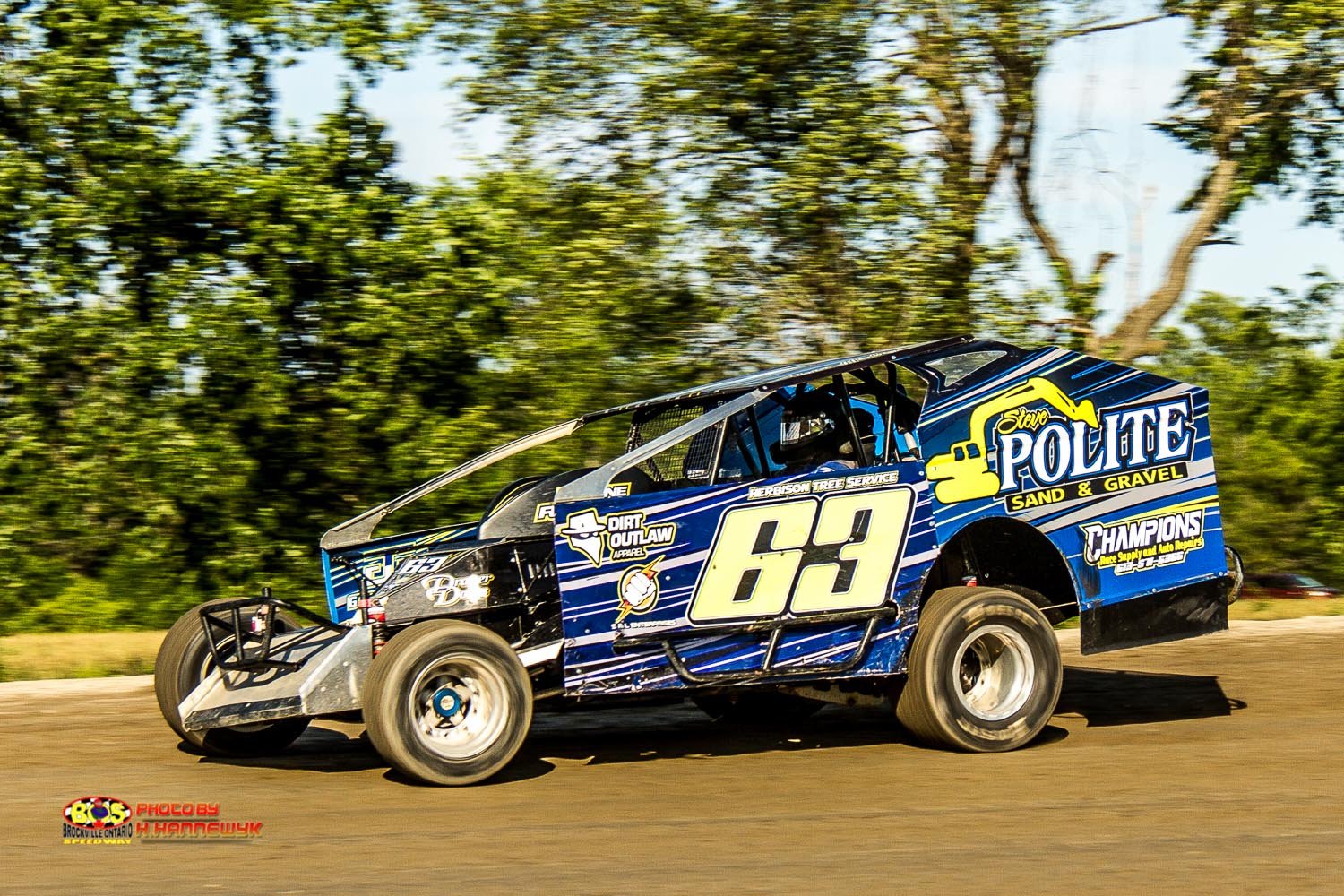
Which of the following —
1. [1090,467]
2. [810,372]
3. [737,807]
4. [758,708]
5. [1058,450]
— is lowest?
[758,708]

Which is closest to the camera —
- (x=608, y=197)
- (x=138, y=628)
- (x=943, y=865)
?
(x=943, y=865)

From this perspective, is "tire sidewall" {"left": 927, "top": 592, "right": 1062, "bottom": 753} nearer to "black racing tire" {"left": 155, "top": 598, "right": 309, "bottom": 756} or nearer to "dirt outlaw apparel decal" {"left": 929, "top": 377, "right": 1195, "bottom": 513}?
"dirt outlaw apparel decal" {"left": 929, "top": 377, "right": 1195, "bottom": 513}

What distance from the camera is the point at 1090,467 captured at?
7.68 meters

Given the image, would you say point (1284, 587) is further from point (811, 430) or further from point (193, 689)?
point (193, 689)

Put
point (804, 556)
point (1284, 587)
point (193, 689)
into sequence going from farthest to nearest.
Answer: point (1284, 587), point (193, 689), point (804, 556)

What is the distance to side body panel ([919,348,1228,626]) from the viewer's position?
7.39 m

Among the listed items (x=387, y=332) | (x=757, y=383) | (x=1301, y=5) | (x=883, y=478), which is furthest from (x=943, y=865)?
(x=1301, y=5)

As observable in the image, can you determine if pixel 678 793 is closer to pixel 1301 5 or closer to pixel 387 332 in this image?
pixel 387 332

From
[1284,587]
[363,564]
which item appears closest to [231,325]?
[363,564]

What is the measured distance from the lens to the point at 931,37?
50.8 feet

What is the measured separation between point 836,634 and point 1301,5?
11.3m

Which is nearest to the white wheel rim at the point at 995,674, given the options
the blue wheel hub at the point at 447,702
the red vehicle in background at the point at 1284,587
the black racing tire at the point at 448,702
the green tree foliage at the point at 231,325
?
the black racing tire at the point at 448,702

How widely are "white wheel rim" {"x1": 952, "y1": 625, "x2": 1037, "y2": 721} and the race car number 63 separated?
67 centimetres

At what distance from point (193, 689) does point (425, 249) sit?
6932 mm
